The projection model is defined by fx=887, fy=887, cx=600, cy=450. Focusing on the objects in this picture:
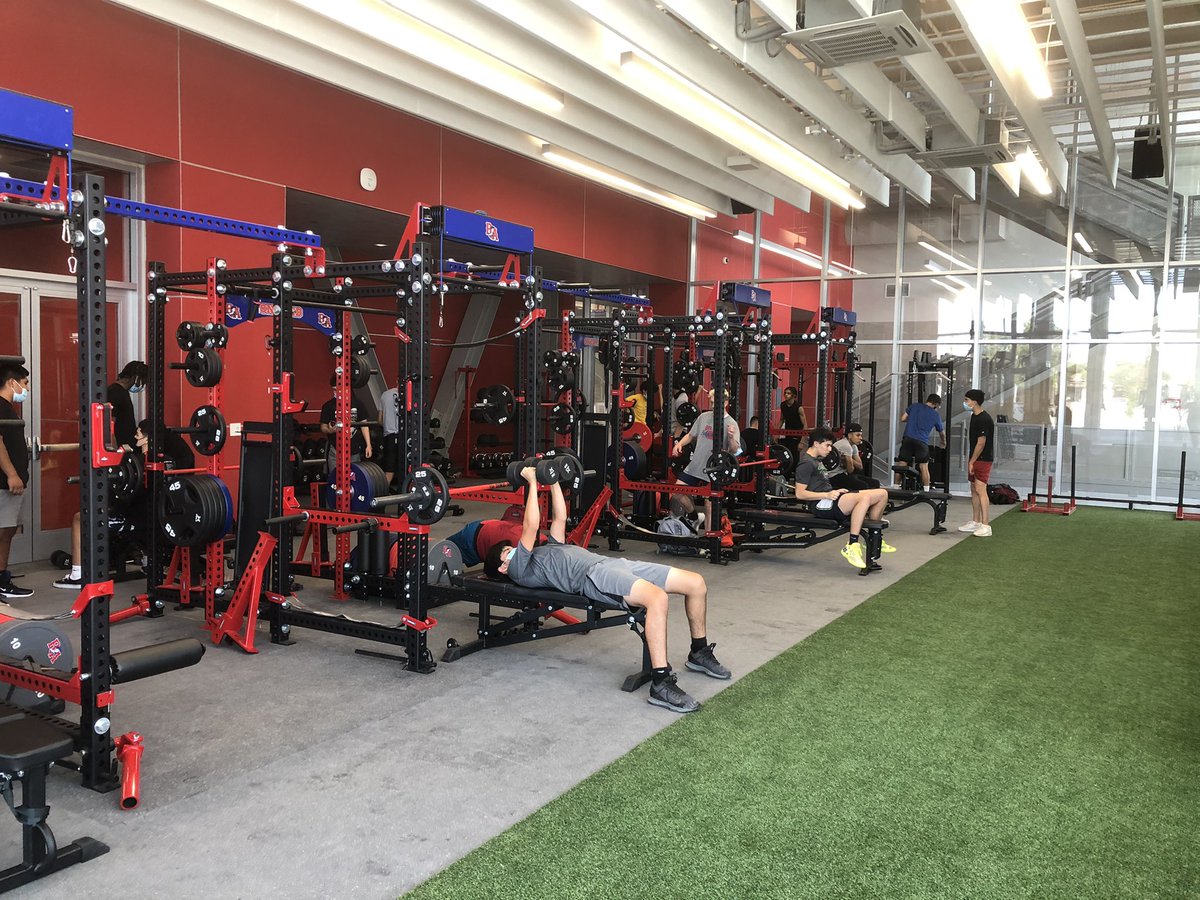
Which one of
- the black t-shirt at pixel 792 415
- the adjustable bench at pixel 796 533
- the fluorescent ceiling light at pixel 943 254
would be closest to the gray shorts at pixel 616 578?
the adjustable bench at pixel 796 533

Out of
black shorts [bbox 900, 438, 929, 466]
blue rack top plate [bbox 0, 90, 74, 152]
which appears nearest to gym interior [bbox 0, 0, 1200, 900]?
blue rack top plate [bbox 0, 90, 74, 152]

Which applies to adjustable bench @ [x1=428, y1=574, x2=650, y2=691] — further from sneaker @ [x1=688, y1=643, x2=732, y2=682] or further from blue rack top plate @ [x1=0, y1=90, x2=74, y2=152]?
blue rack top plate @ [x1=0, y1=90, x2=74, y2=152]

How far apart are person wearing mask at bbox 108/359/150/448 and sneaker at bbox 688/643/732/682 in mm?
3960

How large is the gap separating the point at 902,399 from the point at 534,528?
33.0 ft

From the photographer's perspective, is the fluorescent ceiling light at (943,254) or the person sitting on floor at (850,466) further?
the fluorescent ceiling light at (943,254)

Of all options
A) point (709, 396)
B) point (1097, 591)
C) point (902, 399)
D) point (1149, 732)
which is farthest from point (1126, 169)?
point (1149, 732)

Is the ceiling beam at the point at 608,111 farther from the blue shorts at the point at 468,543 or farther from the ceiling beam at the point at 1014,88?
the blue shorts at the point at 468,543

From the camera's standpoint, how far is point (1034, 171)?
35.1 feet

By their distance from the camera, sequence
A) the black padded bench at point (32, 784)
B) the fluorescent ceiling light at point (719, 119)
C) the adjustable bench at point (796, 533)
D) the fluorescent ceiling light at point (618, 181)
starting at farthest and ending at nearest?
the fluorescent ceiling light at point (618, 181) → the adjustable bench at point (796, 533) → the fluorescent ceiling light at point (719, 119) → the black padded bench at point (32, 784)

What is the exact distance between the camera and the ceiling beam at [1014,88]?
5.94 metres

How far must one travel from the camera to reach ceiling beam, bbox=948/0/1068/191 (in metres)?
5.94

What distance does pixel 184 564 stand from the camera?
17.9 ft

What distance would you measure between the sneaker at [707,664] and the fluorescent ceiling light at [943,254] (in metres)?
10.0

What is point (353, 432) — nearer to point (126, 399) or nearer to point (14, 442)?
→ point (126, 399)
